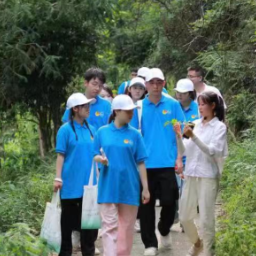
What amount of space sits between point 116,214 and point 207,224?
0.96 m

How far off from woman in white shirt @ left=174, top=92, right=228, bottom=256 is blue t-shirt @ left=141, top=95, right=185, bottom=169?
0.43 metres

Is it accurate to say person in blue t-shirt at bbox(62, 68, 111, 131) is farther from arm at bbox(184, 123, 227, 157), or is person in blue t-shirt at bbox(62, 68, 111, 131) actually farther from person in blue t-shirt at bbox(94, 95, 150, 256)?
arm at bbox(184, 123, 227, 157)

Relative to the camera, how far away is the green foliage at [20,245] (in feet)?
20.4

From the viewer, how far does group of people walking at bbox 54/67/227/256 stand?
7.01 metres

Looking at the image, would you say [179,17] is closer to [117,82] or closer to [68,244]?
[117,82]

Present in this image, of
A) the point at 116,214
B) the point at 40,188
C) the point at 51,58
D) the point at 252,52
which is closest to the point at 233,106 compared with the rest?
the point at 252,52

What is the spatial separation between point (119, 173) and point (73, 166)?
70 centimetres

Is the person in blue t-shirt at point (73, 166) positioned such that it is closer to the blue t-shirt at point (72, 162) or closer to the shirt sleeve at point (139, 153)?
the blue t-shirt at point (72, 162)

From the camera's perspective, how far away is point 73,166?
24.5 ft


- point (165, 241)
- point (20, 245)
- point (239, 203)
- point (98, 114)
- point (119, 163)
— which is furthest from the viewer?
point (98, 114)

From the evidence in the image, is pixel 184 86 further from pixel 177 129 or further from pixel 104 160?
pixel 104 160

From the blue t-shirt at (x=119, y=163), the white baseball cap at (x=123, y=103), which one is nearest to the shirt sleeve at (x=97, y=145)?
the blue t-shirt at (x=119, y=163)

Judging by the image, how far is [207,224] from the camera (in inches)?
287

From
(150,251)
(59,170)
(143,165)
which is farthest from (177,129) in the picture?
(150,251)
